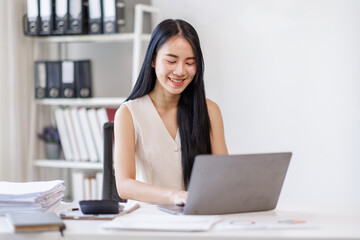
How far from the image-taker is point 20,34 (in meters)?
3.38

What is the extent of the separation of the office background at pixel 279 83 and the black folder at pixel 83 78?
0.37m

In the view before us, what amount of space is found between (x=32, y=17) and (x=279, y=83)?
1.57 metres

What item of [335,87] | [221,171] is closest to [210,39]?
[335,87]

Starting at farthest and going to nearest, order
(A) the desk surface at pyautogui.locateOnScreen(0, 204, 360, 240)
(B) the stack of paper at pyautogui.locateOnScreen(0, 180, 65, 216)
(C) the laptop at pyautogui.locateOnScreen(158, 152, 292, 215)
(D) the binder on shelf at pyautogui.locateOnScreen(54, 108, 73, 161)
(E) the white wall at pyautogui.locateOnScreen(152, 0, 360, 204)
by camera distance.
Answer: (D) the binder on shelf at pyautogui.locateOnScreen(54, 108, 73, 161) < (E) the white wall at pyautogui.locateOnScreen(152, 0, 360, 204) < (B) the stack of paper at pyautogui.locateOnScreen(0, 180, 65, 216) < (C) the laptop at pyautogui.locateOnScreen(158, 152, 292, 215) < (A) the desk surface at pyautogui.locateOnScreen(0, 204, 360, 240)

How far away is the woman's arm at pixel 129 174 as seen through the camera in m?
1.67

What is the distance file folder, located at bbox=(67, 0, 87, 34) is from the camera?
3230 millimetres

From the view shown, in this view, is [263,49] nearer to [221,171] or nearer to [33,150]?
[33,150]

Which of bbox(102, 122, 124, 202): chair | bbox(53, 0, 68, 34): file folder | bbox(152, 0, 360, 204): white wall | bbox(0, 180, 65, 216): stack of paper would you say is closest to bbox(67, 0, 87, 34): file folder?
bbox(53, 0, 68, 34): file folder

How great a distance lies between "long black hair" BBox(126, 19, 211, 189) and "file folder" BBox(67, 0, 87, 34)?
129 centimetres

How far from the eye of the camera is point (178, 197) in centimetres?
158

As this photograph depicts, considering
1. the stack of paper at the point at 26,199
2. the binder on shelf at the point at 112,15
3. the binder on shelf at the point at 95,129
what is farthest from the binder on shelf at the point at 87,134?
the stack of paper at the point at 26,199

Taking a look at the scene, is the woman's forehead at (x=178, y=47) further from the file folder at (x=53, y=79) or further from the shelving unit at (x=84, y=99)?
the file folder at (x=53, y=79)

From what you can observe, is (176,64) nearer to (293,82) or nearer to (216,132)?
(216,132)

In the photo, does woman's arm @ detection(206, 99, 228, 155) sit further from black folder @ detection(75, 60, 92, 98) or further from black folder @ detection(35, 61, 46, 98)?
black folder @ detection(35, 61, 46, 98)
